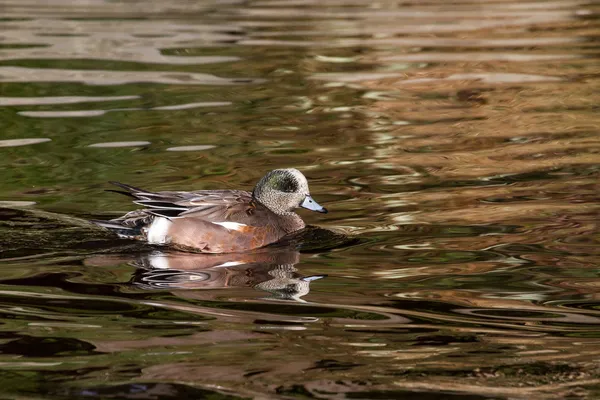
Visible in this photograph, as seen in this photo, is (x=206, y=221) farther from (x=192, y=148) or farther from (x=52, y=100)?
(x=52, y=100)

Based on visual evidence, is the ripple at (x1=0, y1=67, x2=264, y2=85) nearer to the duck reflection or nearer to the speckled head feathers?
the speckled head feathers

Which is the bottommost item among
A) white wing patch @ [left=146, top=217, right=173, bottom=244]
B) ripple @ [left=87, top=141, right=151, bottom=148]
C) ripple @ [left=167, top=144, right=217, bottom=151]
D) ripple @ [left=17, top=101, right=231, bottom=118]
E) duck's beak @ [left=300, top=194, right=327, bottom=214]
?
white wing patch @ [left=146, top=217, right=173, bottom=244]

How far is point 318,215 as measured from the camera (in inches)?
303

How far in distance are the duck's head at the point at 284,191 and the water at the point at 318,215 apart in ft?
0.88

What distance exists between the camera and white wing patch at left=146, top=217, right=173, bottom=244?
6781mm

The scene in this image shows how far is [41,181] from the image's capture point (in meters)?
8.27

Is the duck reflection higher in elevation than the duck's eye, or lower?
lower

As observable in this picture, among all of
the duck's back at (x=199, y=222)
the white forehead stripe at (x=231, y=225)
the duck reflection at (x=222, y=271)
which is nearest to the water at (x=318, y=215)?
the duck reflection at (x=222, y=271)

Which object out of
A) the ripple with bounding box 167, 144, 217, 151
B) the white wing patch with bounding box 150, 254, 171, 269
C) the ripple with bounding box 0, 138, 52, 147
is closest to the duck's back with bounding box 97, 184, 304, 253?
the white wing patch with bounding box 150, 254, 171, 269

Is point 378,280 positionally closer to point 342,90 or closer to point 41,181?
point 41,181

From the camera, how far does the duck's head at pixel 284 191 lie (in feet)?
23.4

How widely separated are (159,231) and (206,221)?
10.6 inches

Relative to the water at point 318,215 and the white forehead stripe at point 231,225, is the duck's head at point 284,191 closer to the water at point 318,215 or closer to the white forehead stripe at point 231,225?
the water at point 318,215

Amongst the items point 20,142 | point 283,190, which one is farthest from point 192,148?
point 283,190
